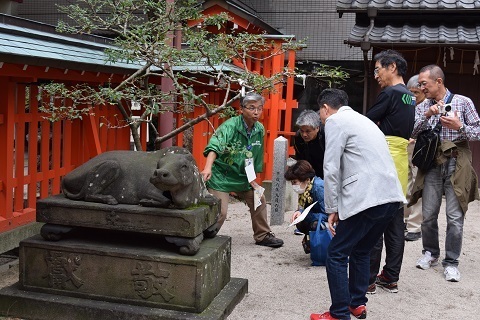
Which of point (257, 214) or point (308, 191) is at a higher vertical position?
point (308, 191)

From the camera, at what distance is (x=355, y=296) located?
461cm

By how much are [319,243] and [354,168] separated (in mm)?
2001

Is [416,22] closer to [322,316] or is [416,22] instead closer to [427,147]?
[427,147]

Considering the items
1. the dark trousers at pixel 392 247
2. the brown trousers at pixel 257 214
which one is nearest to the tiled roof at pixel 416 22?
the brown trousers at pixel 257 214

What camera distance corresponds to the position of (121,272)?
4.41 m

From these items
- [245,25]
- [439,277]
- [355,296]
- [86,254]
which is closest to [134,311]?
[86,254]

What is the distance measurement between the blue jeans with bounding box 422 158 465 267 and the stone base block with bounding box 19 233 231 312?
2.50 meters

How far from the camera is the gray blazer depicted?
414cm

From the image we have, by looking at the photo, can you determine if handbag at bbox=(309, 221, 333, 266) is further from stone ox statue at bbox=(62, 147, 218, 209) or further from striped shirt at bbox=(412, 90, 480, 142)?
stone ox statue at bbox=(62, 147, 218, 209)

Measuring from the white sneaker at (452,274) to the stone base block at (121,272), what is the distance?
2.54m

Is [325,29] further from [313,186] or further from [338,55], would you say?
[313,186]

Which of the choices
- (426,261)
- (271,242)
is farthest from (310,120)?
(426,261)

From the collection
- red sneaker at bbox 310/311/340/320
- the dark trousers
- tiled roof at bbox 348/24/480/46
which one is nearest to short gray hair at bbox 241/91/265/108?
the dark trousers

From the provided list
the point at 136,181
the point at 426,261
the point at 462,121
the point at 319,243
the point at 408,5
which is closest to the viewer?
the point at 136,181
